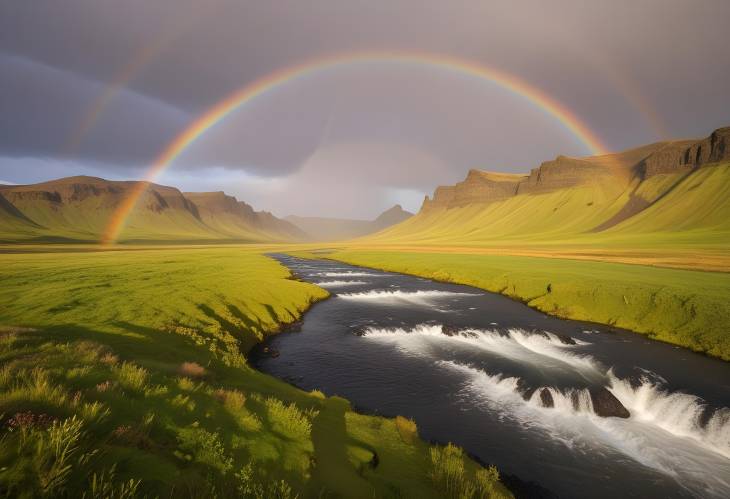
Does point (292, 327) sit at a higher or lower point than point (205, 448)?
lower

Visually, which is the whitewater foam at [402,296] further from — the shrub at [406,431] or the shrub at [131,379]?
the shrub at [131,379]

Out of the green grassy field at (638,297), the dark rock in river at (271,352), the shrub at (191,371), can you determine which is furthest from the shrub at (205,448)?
the green grassy field at (638,297)

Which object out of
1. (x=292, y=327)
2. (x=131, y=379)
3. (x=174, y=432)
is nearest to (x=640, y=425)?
(x=174, y=432)

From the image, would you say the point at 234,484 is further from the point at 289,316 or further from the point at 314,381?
the point at 289,316

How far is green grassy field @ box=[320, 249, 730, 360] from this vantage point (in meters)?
30.4

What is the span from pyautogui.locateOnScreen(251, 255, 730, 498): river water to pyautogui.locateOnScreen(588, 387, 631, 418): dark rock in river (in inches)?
3.9

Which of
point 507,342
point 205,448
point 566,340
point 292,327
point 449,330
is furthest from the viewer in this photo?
point 292,327

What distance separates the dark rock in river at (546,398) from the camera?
2091cm

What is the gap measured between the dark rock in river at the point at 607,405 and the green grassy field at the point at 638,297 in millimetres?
14675

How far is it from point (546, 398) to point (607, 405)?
343cm

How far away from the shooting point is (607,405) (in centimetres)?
2050

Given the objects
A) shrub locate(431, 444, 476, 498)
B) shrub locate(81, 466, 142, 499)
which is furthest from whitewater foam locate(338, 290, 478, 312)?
shrub locate(81, 466, 142, 499)

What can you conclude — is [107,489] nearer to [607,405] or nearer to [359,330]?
[607,405]

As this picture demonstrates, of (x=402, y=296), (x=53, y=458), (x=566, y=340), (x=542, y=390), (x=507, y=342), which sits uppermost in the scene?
(x=53, y=458)
